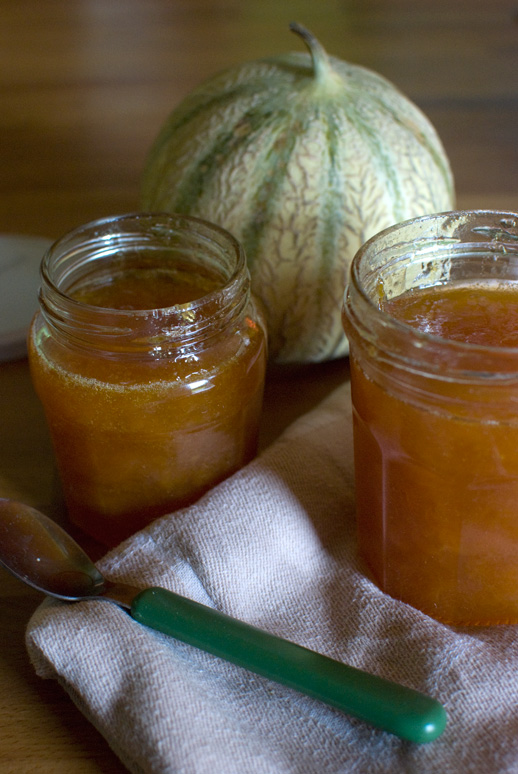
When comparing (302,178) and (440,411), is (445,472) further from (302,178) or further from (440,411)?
(302,178)

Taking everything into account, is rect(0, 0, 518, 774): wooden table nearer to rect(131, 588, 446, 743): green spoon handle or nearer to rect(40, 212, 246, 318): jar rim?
rect(131, 588, 446, 743): green spoon handle

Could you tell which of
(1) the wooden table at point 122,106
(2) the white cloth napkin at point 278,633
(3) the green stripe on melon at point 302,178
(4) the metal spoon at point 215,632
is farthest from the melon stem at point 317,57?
(4) the metal spoon at point 215,632

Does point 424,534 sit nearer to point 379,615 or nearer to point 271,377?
point 379,615

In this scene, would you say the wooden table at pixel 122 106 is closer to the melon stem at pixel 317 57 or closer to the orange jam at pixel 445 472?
the orange jam at pixel 445 472

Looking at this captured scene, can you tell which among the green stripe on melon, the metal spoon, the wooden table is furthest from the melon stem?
the metal spoon

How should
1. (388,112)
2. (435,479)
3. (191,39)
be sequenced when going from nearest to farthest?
(435,479), (388,112), (191,39)

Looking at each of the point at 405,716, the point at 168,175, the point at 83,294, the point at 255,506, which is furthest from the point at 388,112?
the point at 405,716
